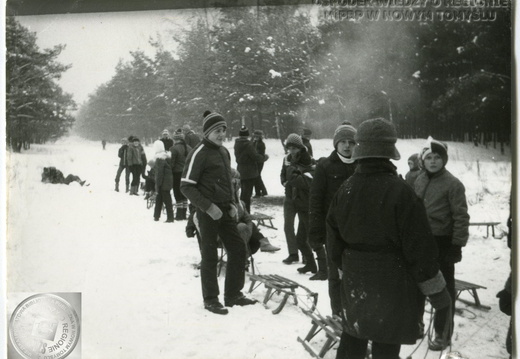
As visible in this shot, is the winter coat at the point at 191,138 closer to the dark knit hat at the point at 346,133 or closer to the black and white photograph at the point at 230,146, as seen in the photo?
the black and white photograph at the point at 230,146

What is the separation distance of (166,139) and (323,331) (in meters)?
2.58

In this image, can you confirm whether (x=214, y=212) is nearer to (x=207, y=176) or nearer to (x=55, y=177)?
(x=207, y=176)

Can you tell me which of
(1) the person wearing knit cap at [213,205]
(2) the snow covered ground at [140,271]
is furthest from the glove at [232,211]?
(2) the snow covered ground at [140,271]

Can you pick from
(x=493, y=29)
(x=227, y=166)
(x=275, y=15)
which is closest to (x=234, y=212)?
(x=227, y=166)

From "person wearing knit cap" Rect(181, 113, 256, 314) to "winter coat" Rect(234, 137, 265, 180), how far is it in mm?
633

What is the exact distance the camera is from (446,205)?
10.1 ft

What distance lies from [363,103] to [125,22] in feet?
6.77

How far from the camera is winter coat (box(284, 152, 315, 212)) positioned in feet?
14.8

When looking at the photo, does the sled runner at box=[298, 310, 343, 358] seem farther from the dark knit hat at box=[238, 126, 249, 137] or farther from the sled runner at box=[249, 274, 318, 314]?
the dark knit hat at box=[238, 126, 249, 137]

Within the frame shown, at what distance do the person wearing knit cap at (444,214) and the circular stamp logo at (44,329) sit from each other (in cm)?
263

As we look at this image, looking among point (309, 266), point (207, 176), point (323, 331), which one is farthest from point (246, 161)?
point (323, 331)

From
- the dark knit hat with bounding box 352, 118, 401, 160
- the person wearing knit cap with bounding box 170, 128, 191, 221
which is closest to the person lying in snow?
the person wearing knit cap with bounding box 170, 128, 191, 221

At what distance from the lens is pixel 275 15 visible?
3.76 m

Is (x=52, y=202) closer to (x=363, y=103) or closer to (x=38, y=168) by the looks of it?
(x=38, y=168)
